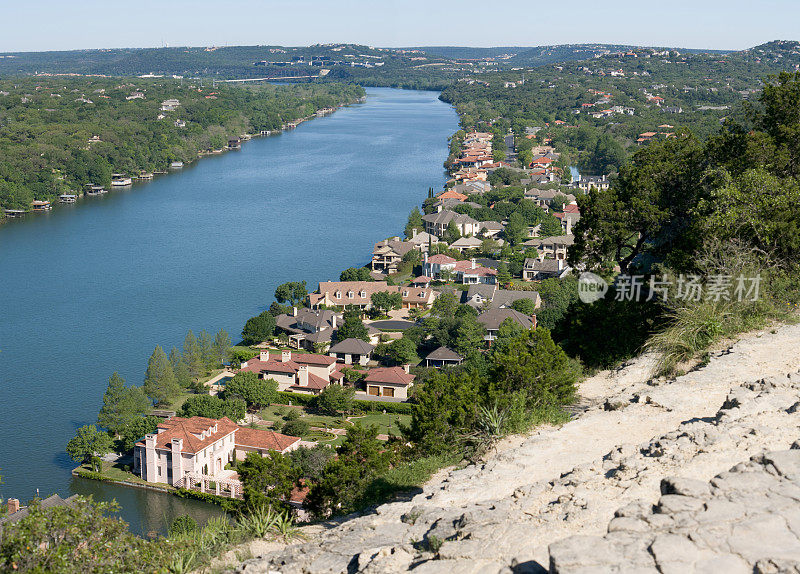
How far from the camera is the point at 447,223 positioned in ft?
78.7

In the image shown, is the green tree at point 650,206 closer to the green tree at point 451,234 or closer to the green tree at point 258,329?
the green tree at point 258,329

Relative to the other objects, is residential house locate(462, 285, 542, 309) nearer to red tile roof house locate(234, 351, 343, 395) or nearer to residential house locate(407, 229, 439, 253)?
red tile roof house locate(234, 351, 343, 395)

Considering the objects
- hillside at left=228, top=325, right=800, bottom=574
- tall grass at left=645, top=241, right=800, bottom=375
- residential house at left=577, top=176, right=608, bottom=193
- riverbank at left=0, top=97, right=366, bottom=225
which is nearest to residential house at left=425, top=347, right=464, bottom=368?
tall grass at left=645, top=241, right=800, bottom=375

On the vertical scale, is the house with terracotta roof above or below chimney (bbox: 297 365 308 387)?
above

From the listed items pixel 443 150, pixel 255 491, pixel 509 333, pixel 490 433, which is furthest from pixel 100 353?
pixel 443 150

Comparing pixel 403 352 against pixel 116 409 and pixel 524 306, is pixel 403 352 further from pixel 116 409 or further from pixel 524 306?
pixel 116 409

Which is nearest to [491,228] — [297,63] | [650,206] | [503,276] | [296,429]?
[503,276]

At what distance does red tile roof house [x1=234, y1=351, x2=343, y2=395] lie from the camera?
13.3m

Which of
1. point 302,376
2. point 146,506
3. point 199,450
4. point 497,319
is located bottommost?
point 146,506

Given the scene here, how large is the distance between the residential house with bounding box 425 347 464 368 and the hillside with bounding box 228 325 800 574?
356 inches

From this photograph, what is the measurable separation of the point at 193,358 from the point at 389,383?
3.27 m

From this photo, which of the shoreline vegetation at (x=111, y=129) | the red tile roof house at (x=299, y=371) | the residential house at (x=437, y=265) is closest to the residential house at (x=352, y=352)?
the red tile roof house at (x=299, y=371)

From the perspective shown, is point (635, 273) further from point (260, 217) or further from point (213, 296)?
point (260, 217)

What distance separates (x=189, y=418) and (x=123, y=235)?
49.1 ft
